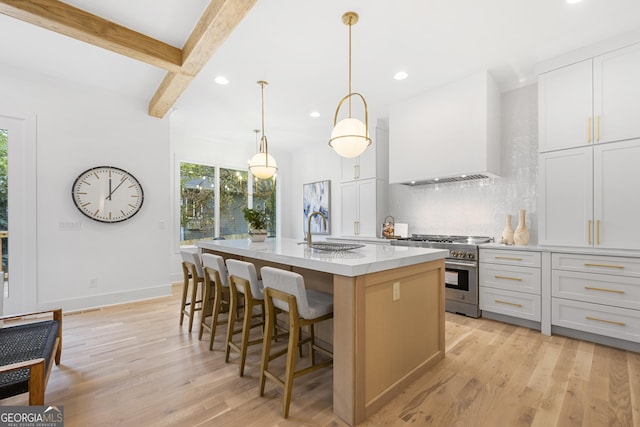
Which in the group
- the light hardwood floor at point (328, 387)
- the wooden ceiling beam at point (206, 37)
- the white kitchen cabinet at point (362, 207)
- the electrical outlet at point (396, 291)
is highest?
the wooden ceiling beam at point (206, 37)

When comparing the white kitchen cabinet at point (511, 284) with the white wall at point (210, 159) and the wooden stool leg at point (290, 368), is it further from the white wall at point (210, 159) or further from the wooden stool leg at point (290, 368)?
the white wall at point (210, 159)

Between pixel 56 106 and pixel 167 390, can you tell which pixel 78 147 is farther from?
pixel 167 390

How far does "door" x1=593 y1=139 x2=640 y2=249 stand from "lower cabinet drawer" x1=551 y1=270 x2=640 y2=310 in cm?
30

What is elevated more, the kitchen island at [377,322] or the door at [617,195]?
the door at [617,195]

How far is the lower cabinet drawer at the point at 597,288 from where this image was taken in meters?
2.48

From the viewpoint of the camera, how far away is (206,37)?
244 cm

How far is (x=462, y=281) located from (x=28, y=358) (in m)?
3.75

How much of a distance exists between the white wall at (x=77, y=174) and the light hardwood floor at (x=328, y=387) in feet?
3.69

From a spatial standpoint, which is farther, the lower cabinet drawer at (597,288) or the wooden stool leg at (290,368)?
the lower cabinet drawer at (597,288)

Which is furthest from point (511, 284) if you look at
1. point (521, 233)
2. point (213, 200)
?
point (213, 200)

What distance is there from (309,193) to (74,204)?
397 centimetres

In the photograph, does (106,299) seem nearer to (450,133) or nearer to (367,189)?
(367,189)

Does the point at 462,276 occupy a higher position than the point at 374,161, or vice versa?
the point at 374,161

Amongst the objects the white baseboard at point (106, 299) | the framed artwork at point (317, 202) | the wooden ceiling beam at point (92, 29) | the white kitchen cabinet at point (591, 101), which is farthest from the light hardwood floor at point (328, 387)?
the framed artwork at point (317, 202)
